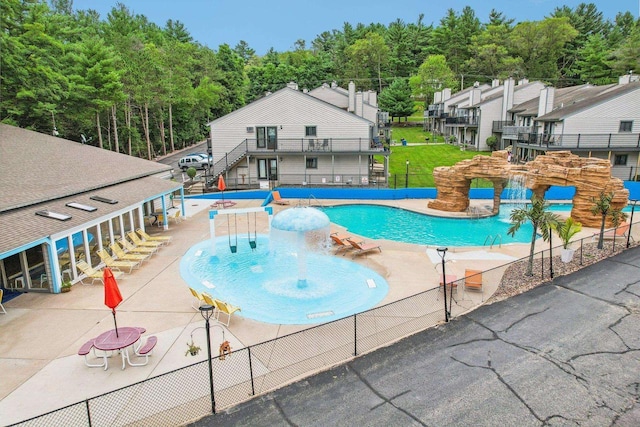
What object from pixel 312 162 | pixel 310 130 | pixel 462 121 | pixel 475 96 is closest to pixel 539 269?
pixel 312 162

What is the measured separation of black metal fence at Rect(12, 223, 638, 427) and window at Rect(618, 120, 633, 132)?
103 feet

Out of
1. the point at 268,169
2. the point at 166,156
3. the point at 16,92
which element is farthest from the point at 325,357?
the point at 166,156

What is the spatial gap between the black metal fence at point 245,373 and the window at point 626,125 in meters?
31.4

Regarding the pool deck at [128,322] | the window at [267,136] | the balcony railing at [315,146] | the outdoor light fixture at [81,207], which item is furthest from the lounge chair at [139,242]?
the window at [267,136]

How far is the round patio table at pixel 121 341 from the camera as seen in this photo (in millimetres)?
9688

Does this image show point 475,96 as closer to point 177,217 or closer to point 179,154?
point 179,154

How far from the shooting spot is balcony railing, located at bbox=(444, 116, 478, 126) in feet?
175

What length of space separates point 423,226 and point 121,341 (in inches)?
734

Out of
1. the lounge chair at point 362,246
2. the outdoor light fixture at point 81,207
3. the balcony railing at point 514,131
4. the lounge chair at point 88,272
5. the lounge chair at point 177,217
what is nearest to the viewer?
the lounge chair at point 88,272

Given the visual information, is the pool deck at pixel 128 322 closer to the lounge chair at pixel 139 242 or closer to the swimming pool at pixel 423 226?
the lounge chair at pixel 139 242

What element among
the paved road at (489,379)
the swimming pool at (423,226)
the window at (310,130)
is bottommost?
the paved road at (489,379)

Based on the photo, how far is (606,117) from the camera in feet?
114

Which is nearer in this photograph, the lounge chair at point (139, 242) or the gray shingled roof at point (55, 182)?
the gray shingled roof at point (55, 182)

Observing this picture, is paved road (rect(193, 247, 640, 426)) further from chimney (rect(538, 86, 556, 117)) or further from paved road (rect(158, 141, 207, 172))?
paved road (rect(158, 141, 207, 172))
